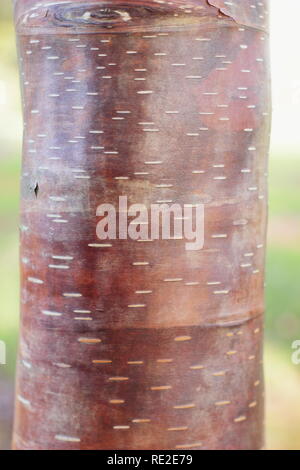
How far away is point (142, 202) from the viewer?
48.9 inches

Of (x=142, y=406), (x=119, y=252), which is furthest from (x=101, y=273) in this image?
(x=142, y=406)

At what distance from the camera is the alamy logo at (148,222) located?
1.24m

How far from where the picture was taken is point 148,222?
1246 mm

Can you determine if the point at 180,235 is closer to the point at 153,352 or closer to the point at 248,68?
the point at 153,352

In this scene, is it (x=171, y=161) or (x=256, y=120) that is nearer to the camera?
(x=171, y=161)

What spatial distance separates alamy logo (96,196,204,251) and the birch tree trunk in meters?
0.01

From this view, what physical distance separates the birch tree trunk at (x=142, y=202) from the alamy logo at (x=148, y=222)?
0.05 feet

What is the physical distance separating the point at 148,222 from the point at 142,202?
4 centimetres

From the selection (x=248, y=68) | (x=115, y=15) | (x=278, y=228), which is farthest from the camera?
(x=278, y=228)

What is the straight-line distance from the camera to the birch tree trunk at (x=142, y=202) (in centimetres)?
124

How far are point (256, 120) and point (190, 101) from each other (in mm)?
183

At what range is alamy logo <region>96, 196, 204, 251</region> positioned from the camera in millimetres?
1241
